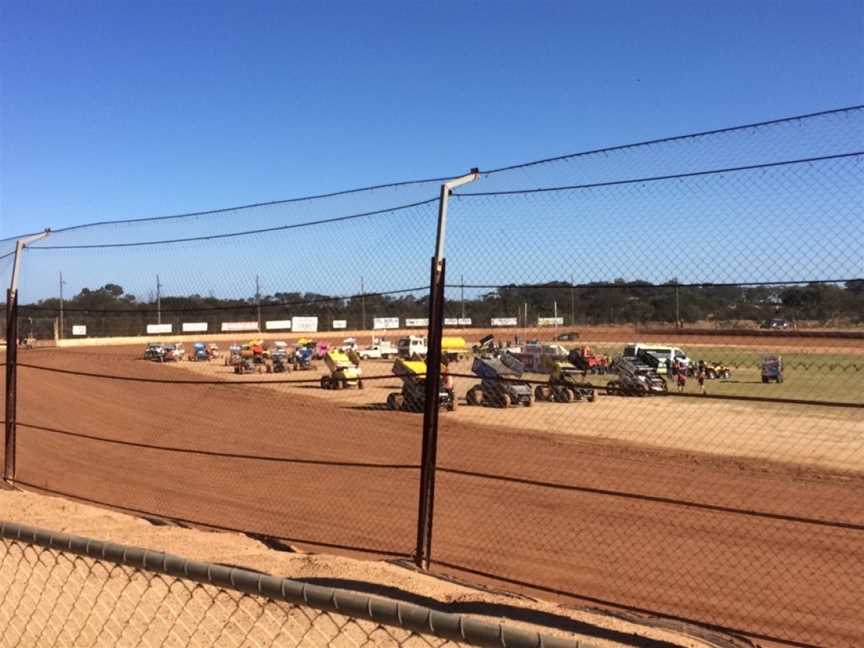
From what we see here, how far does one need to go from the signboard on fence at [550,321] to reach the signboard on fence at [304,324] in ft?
11.5

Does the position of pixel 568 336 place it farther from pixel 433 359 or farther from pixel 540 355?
pixel 540 355

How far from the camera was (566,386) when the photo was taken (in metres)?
7.13

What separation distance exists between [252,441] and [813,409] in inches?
564

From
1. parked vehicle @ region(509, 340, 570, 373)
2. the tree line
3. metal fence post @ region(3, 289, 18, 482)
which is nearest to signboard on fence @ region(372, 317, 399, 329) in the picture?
the tree line

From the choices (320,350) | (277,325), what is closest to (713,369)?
(277,325)

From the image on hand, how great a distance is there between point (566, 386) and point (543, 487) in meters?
5.88

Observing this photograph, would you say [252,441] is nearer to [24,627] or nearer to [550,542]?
[550,542]

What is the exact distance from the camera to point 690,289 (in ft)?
19.6

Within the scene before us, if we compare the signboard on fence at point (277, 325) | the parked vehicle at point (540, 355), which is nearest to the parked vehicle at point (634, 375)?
the parked vehicle at point (540, 355)

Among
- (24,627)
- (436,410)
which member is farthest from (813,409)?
(24,627)

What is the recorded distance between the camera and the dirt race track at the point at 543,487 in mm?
7938

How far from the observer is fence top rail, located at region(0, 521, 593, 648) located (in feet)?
7.45

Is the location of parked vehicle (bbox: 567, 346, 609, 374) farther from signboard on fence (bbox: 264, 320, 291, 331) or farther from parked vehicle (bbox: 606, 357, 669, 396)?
signboard on fence (bbox: 264, 320, 291, 331)

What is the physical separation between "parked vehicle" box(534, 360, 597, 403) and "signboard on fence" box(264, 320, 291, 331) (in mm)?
3680
